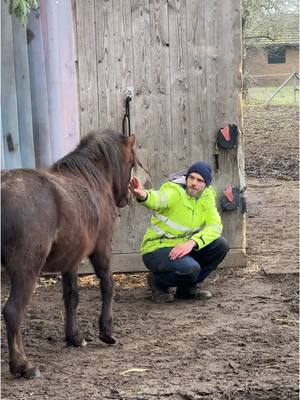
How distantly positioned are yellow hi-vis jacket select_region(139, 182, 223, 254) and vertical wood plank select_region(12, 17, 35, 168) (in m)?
1.21

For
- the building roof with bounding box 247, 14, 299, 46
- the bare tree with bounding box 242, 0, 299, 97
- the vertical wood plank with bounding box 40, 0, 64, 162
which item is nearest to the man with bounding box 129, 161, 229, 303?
the vertical wood plank with bounding box 40, 0, 64, 162

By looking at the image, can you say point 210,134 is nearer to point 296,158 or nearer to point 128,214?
point 128,214

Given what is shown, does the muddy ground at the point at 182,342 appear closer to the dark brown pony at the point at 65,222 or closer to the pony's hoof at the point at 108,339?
the pony's hoof at the point at 108,339

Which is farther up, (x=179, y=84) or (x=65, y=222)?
(x=179, y=84)

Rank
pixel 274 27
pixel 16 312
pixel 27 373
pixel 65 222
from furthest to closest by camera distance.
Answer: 1. pixel 274 27
2. pixel 65 222
3. pixel 27 373
4. pixel 16 312

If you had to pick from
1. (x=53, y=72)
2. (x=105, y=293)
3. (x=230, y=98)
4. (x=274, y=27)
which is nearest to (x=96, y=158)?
(x=105, y=293)

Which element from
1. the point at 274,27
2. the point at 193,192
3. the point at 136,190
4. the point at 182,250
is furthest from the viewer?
the point at 274,27

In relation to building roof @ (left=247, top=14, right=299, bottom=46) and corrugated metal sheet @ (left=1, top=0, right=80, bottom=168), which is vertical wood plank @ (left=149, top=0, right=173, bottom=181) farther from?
building roof @ (left=247, top=14, right=299, bottom=46)

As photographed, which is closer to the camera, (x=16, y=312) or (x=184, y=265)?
(x=16, y=312)

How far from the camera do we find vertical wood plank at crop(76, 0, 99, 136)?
6.77m

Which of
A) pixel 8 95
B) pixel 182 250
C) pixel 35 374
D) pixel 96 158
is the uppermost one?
pixel 8 95

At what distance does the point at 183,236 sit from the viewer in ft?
20.4

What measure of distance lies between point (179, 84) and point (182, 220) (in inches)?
57.7

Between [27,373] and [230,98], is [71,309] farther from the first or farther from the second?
[230,98]
